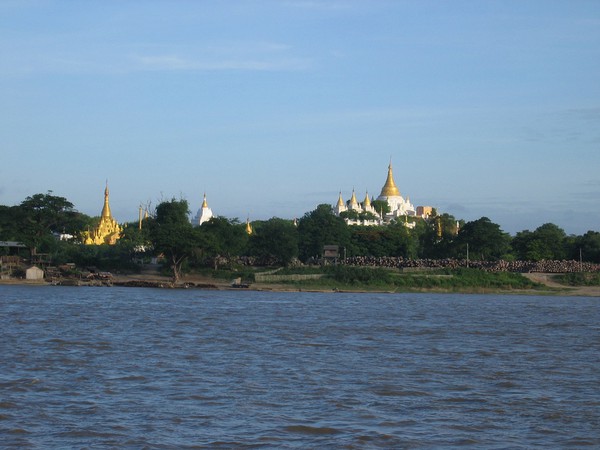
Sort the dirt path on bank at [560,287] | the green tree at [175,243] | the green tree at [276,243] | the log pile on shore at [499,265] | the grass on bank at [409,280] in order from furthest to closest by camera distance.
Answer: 1. the green tree at [276,243]
2. the log pile on shore at [499,265]
3. the dirt path on bank at [560,287]
4. the grass on bank at [409,280]
5. the green tree at [175,243]

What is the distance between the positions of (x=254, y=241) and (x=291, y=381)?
2190 inches

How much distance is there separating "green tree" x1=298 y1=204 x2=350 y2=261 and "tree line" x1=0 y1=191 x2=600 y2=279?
84 millimetres

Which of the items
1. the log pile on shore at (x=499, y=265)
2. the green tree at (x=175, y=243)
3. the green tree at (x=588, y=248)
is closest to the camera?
the green tree at (x=175, y=243)

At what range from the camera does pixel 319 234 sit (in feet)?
258

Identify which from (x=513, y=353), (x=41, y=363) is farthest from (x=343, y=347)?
(x=41, y=363)

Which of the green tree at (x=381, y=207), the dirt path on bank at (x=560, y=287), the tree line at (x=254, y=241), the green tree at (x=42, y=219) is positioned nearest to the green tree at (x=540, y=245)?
the tree line at (x=254, y=241)

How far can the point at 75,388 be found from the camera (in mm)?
17062

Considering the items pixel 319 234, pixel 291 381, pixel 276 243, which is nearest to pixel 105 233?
pixel 319 234

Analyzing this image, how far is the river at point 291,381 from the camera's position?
13500 millimetres

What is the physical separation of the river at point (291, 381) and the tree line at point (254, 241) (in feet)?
85.8

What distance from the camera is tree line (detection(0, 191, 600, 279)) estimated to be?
6449 centimetres

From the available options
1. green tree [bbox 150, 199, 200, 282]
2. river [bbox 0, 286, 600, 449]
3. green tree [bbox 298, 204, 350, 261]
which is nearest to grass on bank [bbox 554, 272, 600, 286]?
green tree [bbox 298, 204, 350, 261]

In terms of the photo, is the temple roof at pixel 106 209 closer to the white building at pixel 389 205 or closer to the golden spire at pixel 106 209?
the golden spire at pixel 106 209

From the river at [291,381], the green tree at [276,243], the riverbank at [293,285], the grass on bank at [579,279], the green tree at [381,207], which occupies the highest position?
the green tree at [381,207]
